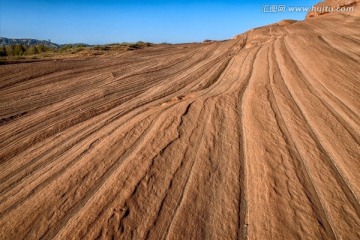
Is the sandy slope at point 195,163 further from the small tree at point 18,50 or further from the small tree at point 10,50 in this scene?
the small tree at point 10,50

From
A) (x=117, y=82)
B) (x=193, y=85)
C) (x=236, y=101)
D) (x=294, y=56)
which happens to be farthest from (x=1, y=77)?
(x=294, y=56)

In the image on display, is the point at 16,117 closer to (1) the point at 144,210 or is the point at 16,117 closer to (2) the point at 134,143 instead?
(2) the point at 134,143

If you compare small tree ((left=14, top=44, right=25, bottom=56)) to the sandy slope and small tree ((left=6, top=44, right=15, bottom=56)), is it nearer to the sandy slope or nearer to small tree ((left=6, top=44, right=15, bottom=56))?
small tree ((left=6, top=44, right=15, bottom=56))

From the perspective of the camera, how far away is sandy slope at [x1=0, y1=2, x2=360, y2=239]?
241 centimetres

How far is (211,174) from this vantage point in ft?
10.00

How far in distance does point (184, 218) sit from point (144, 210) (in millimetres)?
395

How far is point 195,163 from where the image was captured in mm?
3252

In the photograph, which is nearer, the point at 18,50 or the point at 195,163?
the point at 195,163

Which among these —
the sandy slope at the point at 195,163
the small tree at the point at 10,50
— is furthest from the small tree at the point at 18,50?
the sandy slope at the point at 195,163

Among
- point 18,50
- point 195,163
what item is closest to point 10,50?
point 18,50

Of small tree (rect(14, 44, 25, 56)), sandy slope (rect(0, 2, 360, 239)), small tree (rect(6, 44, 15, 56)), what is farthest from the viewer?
small tree (rect(14, 44, 25, 56))

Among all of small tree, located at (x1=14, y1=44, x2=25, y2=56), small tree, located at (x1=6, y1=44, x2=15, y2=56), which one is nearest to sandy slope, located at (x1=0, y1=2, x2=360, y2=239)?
small tree, located at (x1=14, y1=44, x2=25, y2=56)

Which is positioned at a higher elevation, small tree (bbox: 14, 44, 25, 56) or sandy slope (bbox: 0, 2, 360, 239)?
small tree (bbox: 14, 44, 25, 56)

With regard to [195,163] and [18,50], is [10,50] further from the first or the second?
[195,163]
